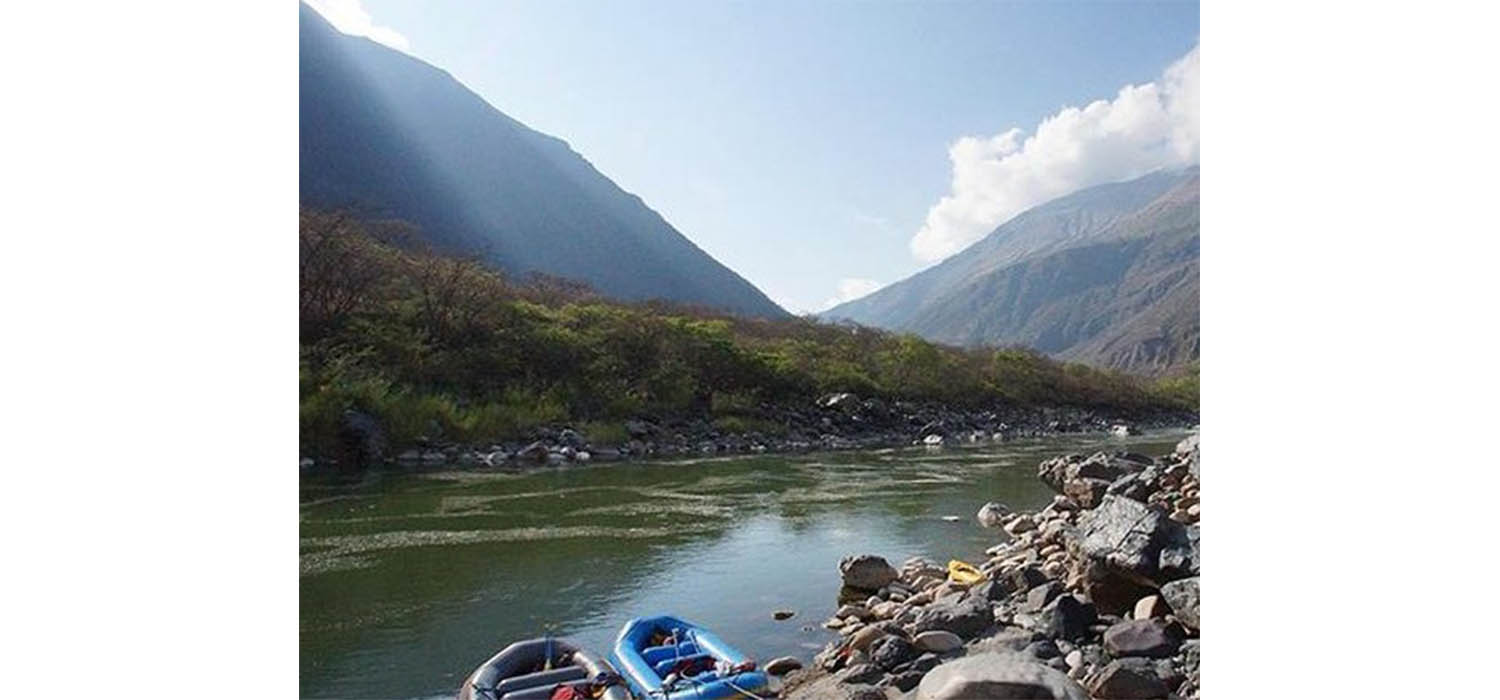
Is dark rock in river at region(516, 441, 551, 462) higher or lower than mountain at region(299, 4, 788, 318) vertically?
lower

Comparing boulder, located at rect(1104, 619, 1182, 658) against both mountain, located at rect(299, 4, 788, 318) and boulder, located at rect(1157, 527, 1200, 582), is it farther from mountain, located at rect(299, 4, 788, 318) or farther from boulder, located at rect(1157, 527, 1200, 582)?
mountain, located at rect(299, 4, 788, 318)

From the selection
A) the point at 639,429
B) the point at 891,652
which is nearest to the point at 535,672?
the point at 891,652

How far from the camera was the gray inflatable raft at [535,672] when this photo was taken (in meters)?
2.70

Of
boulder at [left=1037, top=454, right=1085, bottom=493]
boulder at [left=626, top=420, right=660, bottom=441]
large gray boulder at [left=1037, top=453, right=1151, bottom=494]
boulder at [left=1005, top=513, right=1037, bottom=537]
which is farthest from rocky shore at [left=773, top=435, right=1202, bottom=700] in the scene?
boulder at [left=626, top=420, right=660, bottom=441]

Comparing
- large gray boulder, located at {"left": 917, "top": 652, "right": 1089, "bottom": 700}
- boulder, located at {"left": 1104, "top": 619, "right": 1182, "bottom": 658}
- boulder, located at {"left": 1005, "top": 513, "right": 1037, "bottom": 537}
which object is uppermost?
large gray boulder, located at {"left": 917, "top": 652, "right": 1089, "bottom": 700}

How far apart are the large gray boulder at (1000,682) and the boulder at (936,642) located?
774mm

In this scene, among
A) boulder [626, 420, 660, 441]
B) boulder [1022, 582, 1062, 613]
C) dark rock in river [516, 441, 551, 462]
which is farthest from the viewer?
boulder [626, 420, 660, 441]

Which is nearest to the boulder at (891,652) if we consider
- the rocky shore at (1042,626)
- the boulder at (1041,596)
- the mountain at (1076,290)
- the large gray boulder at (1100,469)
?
the rocky shore at (1042,626)

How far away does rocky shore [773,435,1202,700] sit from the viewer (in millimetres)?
2307

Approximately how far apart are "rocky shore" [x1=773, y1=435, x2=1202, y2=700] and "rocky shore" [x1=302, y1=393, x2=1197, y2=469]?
6190 mm

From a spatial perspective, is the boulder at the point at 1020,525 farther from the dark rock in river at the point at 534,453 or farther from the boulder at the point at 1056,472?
the dark rock in river at the point at 534,453

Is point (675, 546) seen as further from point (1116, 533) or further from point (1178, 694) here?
point (1178, 694)
